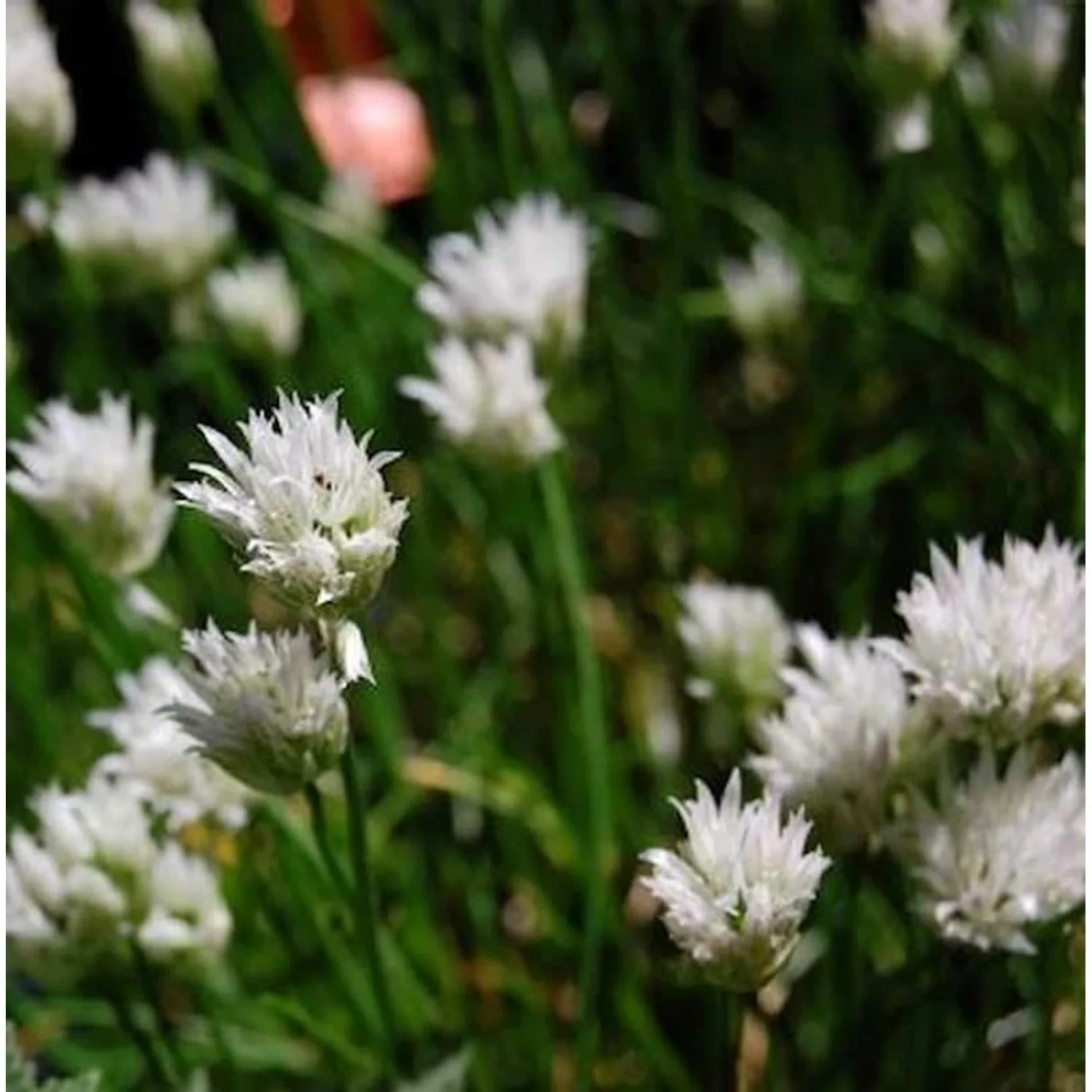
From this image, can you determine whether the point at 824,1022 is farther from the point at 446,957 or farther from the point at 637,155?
the point at 637,155

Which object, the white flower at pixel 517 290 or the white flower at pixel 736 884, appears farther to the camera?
the white flower at pixel 517 290

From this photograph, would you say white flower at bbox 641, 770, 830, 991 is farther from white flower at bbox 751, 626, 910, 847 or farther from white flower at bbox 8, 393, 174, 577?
white flower at bbox 8, 393, 174, 577

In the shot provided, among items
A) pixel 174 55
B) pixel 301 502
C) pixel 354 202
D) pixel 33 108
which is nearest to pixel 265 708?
pixel 301 502

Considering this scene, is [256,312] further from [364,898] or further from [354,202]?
[364,898]

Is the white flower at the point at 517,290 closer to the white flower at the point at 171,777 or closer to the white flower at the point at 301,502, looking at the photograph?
the white flower at the point at 171,777

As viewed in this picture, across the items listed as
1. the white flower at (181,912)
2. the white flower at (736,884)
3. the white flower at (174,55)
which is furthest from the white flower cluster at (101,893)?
the white flower at (174,55)

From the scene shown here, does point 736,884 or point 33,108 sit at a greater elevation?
point 33,108
